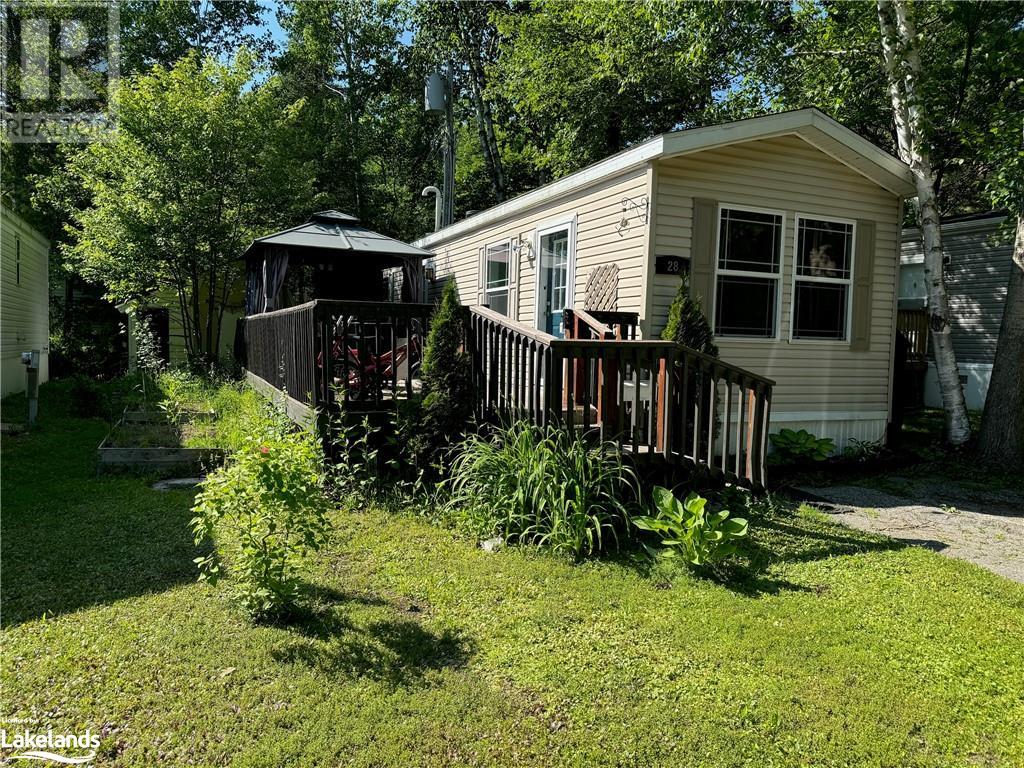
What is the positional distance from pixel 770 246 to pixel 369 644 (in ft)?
19.7

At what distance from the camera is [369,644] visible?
9.57 ft

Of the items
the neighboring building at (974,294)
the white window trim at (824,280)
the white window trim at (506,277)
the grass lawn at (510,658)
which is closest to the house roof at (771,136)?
the white window trim at (824,280)

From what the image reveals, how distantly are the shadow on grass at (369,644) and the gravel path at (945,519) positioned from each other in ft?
11.7

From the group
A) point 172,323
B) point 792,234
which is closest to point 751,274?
point 792,234

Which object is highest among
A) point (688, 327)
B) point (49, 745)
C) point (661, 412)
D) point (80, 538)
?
point (688, 327)

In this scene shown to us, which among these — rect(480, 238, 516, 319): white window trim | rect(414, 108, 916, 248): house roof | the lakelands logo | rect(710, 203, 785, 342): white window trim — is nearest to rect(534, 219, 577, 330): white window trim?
rect(414, 108, 916, 248): house roof

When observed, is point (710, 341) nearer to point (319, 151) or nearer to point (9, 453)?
point (9, 453)

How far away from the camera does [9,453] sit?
21.1 ft

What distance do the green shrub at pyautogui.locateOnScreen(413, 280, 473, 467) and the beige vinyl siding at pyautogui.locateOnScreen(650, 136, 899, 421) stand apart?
7.57ft

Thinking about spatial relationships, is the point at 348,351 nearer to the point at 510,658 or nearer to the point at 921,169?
the point at 510,658

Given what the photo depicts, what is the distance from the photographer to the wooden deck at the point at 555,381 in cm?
462

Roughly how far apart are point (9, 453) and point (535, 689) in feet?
20.8

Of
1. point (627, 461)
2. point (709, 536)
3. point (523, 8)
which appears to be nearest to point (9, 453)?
point (627, 461)

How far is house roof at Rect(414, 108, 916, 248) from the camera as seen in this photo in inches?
244
